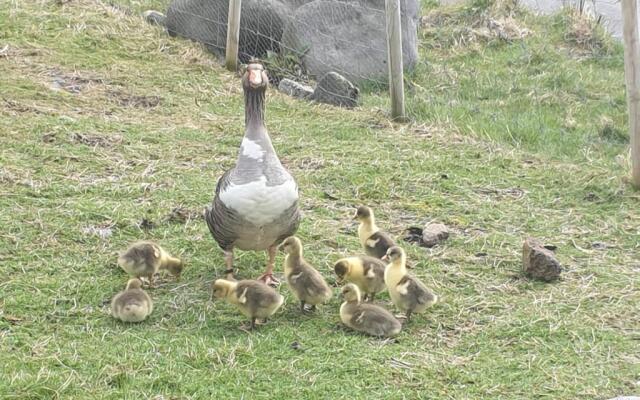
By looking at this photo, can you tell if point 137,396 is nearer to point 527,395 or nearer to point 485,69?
point 527,395

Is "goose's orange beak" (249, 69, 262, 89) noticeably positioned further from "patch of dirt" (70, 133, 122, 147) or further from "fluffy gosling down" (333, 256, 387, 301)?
"patch of dirt" (70, 133, 122, 147)

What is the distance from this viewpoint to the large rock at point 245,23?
12.2 m

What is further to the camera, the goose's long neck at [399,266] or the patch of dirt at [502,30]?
the patch of dirt at [502,30]

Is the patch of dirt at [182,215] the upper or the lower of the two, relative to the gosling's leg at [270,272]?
lower

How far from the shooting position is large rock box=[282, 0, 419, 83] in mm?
11750

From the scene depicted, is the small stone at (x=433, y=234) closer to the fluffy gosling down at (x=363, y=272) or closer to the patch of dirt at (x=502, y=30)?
the fluffy gosling down at (x=363, y=272)

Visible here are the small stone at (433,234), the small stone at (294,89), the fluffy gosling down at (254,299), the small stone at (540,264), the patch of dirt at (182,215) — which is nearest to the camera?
the fluffy gosling down at (254,299)

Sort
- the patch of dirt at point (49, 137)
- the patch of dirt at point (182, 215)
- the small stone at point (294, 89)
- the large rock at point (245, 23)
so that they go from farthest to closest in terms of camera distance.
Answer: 1. the large rock at point (245, 23)
2. the small stone at point (294, 89)
3. the patch of dirt at point (49, 137)
4. the patch of dirt at point (182, 215)

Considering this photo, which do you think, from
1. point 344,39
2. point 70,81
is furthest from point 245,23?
point 70,81

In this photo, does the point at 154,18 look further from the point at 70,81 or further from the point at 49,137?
the point at 49,137

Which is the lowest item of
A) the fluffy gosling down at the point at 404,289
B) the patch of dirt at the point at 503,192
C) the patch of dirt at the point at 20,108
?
the patch of dirt at the point at 20,108

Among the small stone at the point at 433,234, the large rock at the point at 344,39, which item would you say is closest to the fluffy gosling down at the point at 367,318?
the small stone at the point at 433,234

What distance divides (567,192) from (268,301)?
12.5 feet

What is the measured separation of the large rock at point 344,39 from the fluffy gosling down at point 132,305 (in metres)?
6.43
